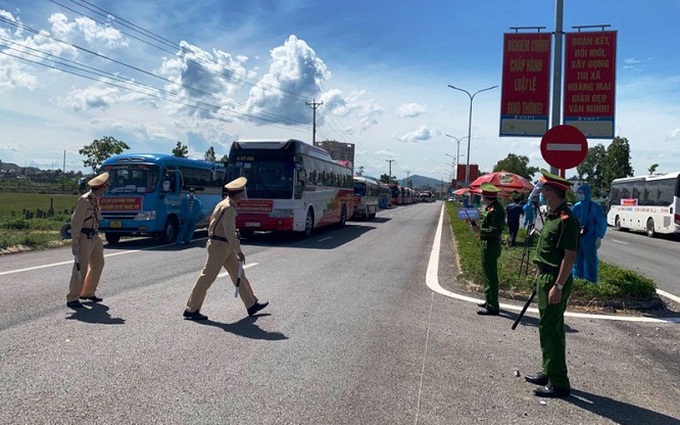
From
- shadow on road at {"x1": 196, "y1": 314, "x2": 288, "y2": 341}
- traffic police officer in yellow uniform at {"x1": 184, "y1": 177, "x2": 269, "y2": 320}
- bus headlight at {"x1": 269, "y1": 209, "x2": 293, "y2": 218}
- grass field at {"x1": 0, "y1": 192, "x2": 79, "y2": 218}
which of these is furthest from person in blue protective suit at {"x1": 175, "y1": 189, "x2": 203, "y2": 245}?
grass field at {"x1": 0, "y1": 192, "x2": 79, "y2": 218}

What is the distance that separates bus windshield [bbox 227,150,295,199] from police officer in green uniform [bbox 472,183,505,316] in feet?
34.8

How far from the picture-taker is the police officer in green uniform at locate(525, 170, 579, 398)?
460 centimetres

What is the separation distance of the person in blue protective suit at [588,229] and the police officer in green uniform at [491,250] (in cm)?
158

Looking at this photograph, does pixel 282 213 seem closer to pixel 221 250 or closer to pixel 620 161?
pixel 221 250

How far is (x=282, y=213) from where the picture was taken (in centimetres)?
1762

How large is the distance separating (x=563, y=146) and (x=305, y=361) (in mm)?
5953

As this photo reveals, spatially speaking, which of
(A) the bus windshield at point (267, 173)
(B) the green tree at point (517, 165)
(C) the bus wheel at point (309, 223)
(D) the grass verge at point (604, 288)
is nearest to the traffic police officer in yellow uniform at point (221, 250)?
(D) the grass verge at point (604, 288)

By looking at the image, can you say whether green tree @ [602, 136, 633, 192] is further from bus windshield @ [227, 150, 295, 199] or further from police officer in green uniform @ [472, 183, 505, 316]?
police officer in green uniform @ [472, 183, 505, 316]

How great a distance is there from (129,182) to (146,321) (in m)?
10.5

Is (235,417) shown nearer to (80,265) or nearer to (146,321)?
(146,321)

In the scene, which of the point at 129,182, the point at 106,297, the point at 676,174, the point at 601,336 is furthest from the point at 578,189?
the point at 676,174

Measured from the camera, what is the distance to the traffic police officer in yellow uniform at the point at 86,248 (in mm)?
7324

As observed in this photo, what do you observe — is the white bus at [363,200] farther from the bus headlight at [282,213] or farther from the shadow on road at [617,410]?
the shadow on road at [617,410]

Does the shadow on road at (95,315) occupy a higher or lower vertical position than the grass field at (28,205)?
lower
